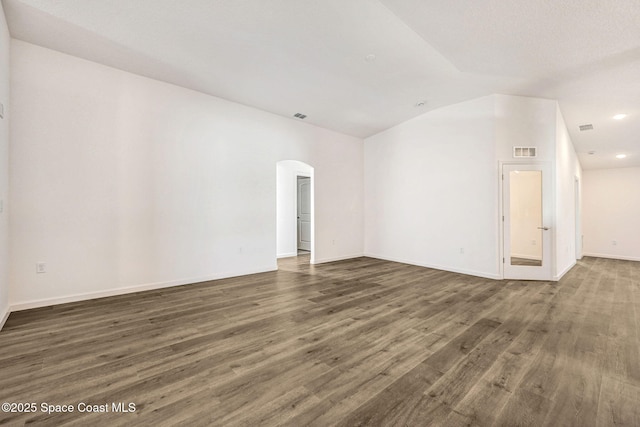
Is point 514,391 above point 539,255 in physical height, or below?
below

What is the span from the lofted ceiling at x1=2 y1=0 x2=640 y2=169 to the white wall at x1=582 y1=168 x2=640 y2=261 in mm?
3788

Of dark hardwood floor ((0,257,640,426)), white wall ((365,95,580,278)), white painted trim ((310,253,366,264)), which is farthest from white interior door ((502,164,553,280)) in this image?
white painted trim ((310,253,366,264))

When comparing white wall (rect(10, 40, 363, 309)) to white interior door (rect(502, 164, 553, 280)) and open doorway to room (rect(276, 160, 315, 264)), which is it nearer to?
open doorway to room (rect(276, 160, 315, 264))

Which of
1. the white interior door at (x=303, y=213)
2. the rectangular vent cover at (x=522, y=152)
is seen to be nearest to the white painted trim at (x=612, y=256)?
the rectangular vent cover at (x=522, y=152)

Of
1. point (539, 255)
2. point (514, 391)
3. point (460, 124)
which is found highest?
point (460, 124)

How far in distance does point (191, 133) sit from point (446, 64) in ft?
14.1

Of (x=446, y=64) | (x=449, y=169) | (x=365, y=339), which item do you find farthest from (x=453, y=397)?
(x=449, y=169)

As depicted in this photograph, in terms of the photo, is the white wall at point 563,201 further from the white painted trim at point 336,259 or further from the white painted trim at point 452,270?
the white painted trim at point 336,259

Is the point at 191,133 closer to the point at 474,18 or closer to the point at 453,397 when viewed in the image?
the point at 474,18

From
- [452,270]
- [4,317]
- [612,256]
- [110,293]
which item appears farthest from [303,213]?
[612,256]

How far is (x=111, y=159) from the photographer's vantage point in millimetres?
4012

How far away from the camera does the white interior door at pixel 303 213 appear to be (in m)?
8.71

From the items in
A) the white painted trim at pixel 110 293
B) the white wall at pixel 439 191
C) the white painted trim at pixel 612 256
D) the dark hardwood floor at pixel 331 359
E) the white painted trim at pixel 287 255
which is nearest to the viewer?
the dark hardwood floor at pixel 331 359

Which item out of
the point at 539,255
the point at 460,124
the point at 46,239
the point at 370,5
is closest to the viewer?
the point at 370,5
